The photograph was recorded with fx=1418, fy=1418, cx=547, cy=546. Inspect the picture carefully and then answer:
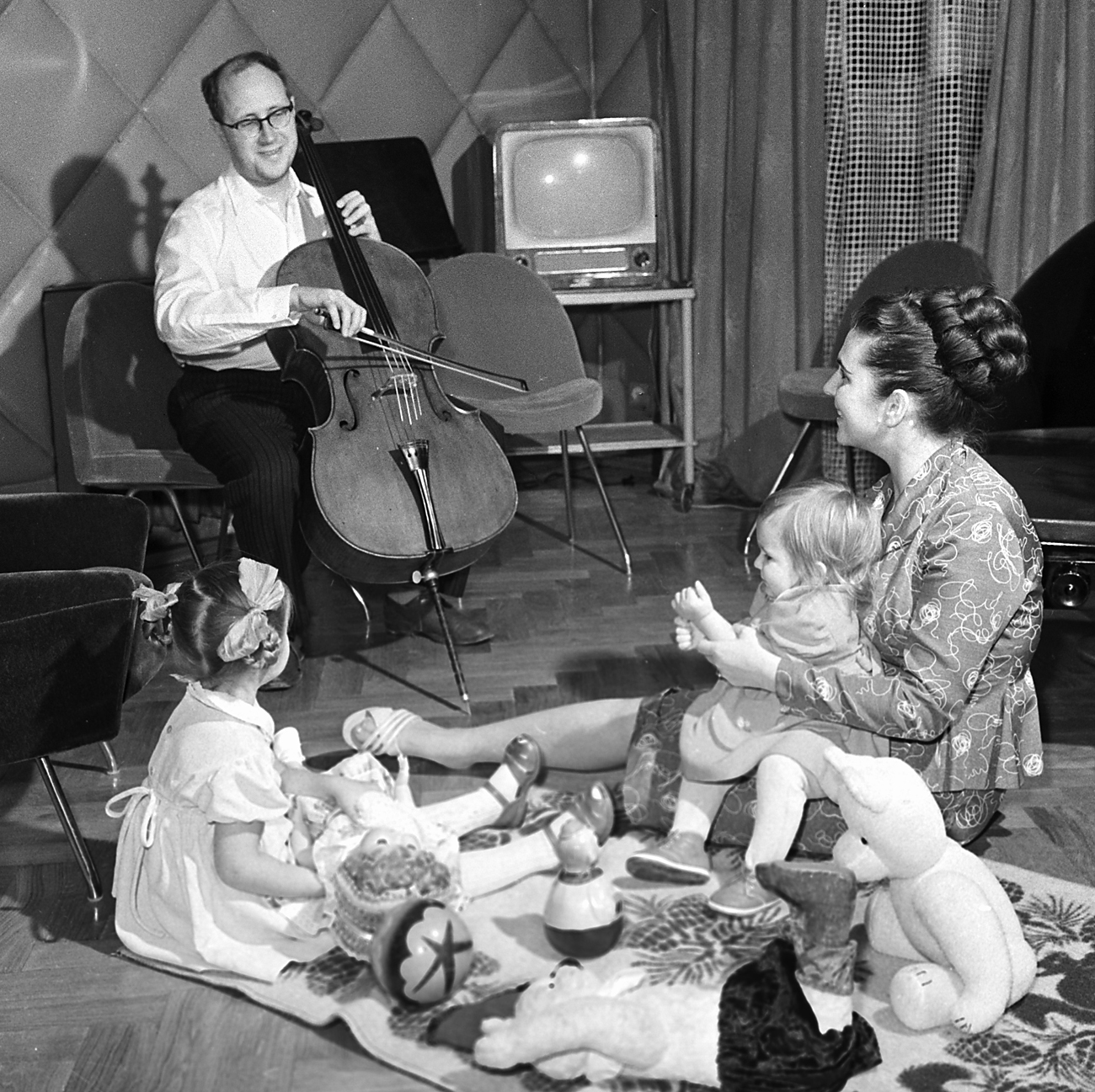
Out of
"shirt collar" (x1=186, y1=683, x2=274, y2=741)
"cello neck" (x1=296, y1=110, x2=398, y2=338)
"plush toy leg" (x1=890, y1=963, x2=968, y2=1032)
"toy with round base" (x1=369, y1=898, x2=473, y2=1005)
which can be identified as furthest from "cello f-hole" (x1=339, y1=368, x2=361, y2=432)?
"plush toy leg" (x1=890, y1=963, x2=968, y2=1032)

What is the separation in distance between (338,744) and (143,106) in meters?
1.83

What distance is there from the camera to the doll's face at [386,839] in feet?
5.46

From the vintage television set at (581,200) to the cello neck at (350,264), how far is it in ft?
3.50

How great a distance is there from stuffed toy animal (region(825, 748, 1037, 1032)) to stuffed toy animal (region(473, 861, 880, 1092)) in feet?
0.39

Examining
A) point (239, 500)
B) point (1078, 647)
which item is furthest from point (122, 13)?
point (1078, 647)

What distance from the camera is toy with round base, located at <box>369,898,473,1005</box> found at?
158 centimetres

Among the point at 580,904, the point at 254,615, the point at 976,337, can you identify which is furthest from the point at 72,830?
the point at 976,337

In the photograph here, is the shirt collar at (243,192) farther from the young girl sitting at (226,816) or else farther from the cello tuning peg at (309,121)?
the young girl sitting at (226,816)

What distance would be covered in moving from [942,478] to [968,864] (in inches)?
21.4

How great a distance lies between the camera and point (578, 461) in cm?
437

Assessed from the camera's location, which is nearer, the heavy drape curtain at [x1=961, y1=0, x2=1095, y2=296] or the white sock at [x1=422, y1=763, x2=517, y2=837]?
the white sock at [x1=422, y1=763, x2=517, y2=837]

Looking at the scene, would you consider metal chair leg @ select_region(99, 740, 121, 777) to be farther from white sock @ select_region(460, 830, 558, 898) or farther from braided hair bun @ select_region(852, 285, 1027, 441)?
braided hair bun @ select_region(852, 285, 1027, 441)

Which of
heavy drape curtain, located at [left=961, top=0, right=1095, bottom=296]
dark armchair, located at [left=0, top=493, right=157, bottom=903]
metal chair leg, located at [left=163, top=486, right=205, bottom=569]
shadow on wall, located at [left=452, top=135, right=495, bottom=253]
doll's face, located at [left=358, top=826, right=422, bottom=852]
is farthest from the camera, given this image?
Result: shadow on wall, located at [left=452, top=135, right=495, bottom=253]

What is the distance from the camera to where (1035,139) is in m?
3.18
